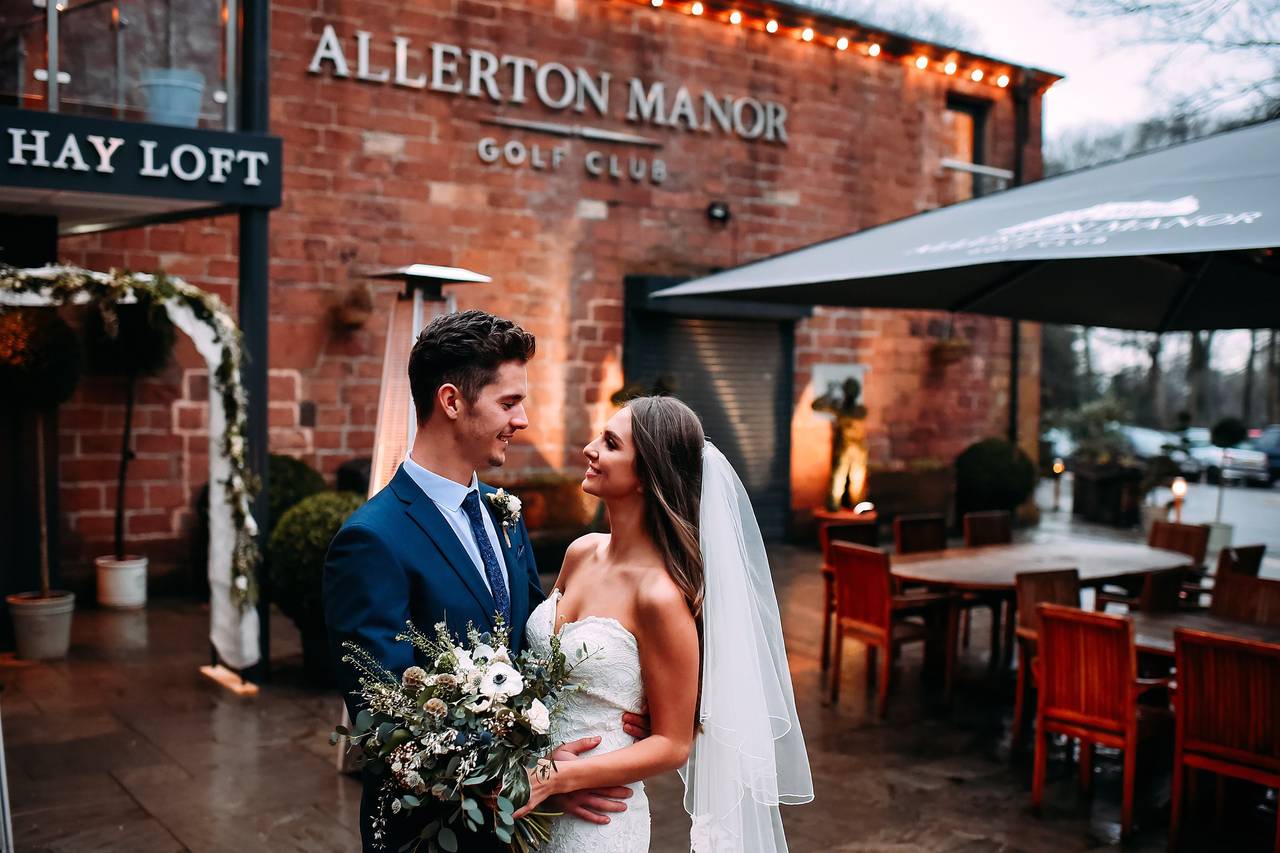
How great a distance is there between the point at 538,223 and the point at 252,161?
476 centimetres

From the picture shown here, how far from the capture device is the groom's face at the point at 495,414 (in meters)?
2.45

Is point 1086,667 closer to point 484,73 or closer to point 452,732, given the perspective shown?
point 452,732

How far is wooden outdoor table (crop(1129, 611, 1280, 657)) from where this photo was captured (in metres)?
5.36

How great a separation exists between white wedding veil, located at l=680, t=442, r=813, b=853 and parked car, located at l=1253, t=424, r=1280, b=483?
87.2ft

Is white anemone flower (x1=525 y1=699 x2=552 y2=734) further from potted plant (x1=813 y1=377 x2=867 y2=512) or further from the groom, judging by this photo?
→ potted plant (x1=813 y1=377 x2=867 y2=512)

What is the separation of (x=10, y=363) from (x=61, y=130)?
1.69 meters

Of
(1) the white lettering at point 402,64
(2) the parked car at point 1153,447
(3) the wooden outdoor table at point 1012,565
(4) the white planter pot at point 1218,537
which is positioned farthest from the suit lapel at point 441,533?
(2) the parked car at point 1153,447

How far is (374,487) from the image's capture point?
5.79 meters

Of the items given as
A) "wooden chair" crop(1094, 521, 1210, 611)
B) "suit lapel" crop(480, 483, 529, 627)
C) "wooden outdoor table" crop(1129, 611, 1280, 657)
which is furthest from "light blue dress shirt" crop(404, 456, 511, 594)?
"wooden chair" crop(1094, 521, 1210, 611)

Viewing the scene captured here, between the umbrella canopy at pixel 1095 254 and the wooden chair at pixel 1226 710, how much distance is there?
160 cm

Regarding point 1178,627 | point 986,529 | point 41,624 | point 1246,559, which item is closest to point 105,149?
point 41,624

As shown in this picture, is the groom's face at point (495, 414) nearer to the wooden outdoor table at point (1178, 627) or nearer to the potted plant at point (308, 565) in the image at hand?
the wooden outdoor table at point (1178, 627)

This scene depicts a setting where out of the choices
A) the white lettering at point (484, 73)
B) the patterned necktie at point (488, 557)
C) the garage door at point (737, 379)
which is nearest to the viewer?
the patterned necktie at point (488, 557)

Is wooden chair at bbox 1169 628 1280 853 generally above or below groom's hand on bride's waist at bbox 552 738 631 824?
below
